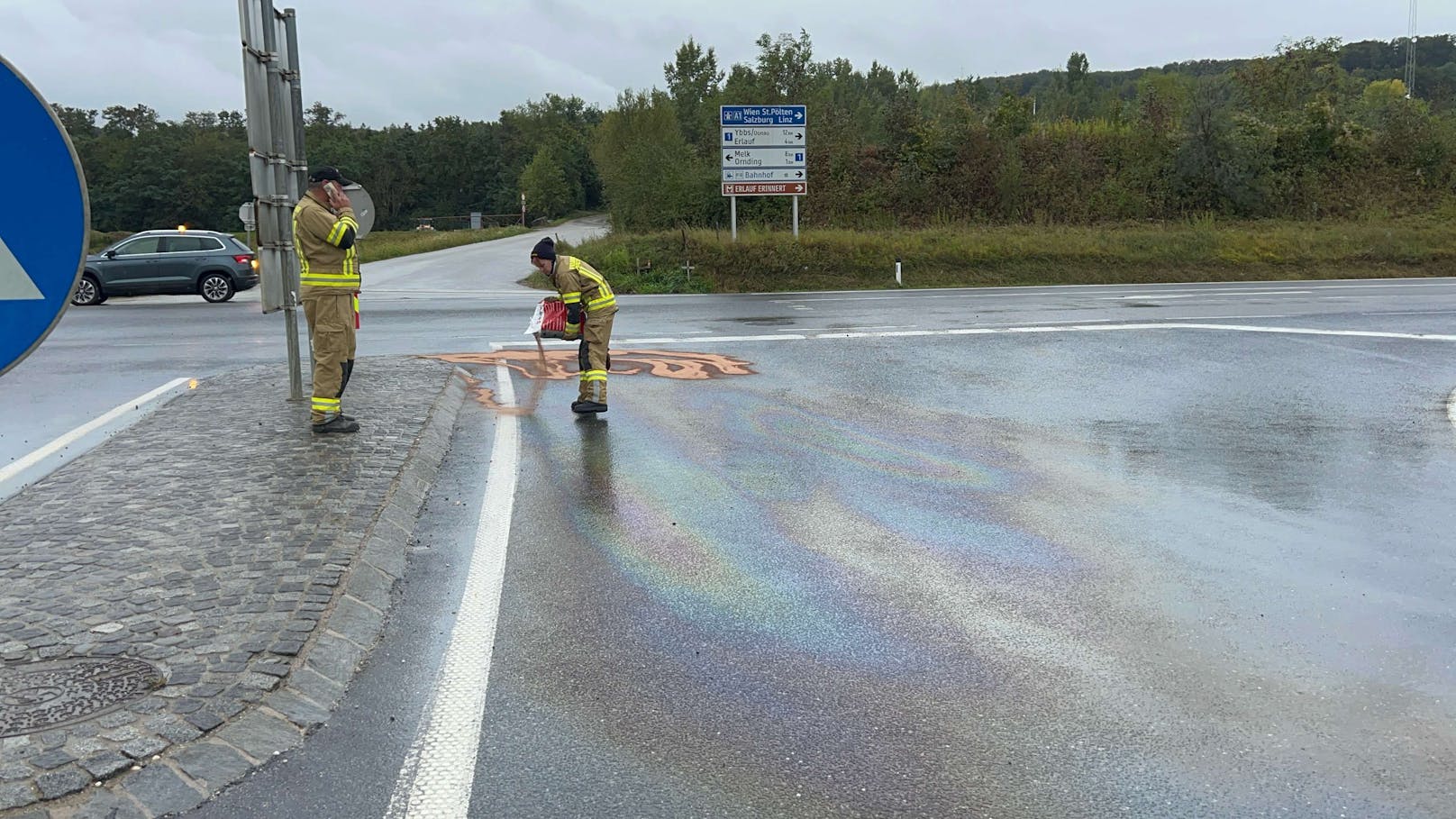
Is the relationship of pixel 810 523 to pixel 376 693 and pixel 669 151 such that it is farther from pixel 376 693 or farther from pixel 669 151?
pixel 669 151

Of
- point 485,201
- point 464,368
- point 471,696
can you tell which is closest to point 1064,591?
point 471,696

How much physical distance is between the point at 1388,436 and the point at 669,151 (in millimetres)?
32357

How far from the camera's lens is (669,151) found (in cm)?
3912

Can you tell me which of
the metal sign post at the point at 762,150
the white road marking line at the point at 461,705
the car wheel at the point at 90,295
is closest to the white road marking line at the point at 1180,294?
the metal sign post at the point at 762,150

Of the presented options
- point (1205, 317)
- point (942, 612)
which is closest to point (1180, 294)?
point (1205, 317)

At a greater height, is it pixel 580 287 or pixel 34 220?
pixel 34 220

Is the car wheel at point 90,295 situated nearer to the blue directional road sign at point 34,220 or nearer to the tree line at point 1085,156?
the tree line at point 1085,156

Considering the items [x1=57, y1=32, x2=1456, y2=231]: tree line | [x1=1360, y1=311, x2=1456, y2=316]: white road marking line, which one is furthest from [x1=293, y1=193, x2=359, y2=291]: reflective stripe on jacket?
[x1=57, y1=32, x2=1456, y2=231]: tree line

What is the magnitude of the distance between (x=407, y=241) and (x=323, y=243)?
49748 millimetres

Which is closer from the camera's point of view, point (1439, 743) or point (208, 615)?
point (1439, 743)

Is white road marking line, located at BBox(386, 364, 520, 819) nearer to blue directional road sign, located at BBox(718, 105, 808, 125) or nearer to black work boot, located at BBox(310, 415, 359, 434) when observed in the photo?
black work boot, located at BBox(310, 415, 359, 434)

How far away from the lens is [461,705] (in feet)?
12.9

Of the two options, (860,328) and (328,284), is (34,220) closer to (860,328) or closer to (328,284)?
(328,284)

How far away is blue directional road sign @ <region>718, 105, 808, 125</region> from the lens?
1123 inches
